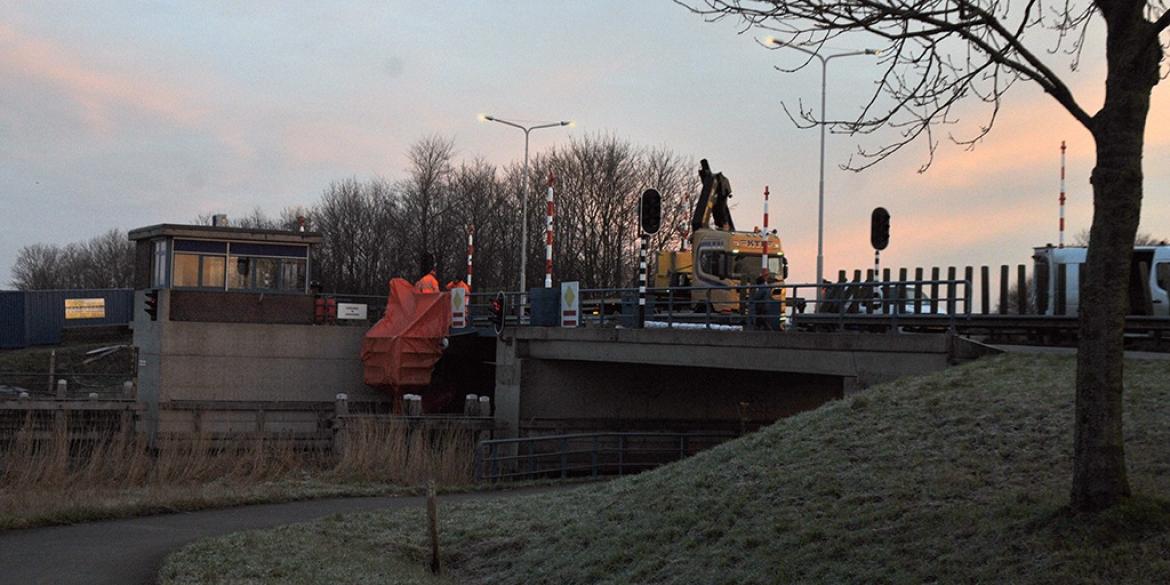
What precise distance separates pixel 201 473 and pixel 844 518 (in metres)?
14.5

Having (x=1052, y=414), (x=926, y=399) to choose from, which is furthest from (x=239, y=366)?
(x=1052, y=414)

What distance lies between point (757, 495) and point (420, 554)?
392 centimetres

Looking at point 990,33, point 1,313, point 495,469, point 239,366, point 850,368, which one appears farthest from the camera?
point 1,313

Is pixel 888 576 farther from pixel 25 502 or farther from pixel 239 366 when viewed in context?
pixel 239 366

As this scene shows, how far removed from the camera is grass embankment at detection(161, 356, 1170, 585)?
8.52 m

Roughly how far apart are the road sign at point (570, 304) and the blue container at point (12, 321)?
140 ft

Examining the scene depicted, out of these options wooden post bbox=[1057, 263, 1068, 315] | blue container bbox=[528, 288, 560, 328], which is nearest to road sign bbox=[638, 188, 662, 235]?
blue container bbox=[528, 288, 560, 328]

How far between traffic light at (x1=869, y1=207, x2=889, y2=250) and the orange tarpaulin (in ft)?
40.3

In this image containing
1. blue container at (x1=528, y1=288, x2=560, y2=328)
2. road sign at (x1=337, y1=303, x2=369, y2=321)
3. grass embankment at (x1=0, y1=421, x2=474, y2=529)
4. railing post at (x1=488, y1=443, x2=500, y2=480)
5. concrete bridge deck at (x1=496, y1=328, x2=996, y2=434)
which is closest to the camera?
grass embankment at (x1=0, y1=421, x2=474, y2=529)

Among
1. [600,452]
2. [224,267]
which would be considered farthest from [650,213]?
[224,267]

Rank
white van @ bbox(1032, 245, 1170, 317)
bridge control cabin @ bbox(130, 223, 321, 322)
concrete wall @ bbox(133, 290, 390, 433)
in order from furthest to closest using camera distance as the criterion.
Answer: bridge control cabin @ bbox(130, 223, 321, 322), concrete wall @ bbox(133, 290, 390, 433), white van @ bbox(1032, 245, 1170, 317)

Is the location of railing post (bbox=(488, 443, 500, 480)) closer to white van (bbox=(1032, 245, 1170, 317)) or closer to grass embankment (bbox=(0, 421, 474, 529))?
grass embankment (bbox=(0, 421, 474, 529))

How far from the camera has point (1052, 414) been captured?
486 inches

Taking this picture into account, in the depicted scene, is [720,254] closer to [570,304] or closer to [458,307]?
[570,304]
